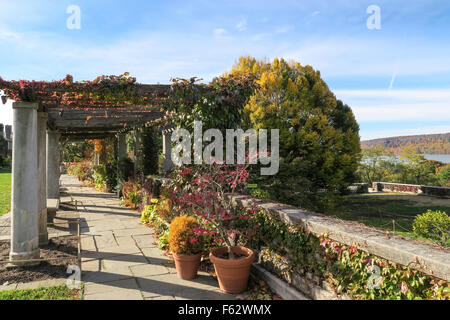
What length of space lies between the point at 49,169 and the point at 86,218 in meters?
2.56

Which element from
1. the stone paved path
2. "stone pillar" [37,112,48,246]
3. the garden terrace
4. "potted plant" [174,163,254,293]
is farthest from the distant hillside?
"stone pillar" [37,112,48,246]

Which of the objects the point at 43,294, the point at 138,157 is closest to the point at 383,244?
the point at 43,294

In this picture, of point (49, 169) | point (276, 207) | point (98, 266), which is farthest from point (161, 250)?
point (49, 169)

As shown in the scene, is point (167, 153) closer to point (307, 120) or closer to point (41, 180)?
point (41, 180)

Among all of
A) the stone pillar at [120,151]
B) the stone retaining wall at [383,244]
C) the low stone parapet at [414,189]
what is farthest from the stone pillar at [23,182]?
the low stone parapet at [414,189]

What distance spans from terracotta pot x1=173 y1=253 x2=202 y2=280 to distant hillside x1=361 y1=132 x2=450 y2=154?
2428 centimetres

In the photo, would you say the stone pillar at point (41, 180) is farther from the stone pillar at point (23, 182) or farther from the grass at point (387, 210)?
the grass at point (387, 210)

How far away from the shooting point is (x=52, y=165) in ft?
29.9

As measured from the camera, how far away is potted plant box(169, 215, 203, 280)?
13.1ft

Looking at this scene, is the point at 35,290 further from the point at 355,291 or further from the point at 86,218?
the point at 86,218

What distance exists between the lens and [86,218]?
25.3ft

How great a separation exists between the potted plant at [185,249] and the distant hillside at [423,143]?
24.2m

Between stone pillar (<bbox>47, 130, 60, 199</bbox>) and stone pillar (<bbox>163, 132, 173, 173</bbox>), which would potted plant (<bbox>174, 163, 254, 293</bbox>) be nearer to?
stone pillar (<bbox>47, 130, 60, 199</bbox>)

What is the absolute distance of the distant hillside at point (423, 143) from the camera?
24.6 metres
